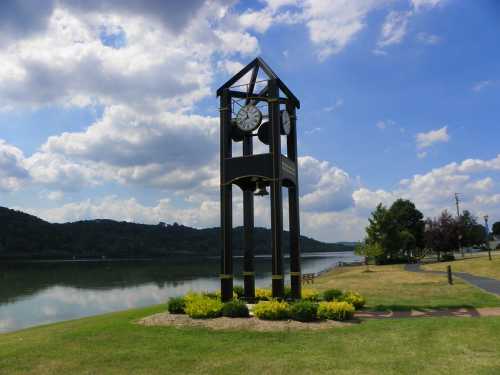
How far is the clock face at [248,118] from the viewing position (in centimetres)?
1678

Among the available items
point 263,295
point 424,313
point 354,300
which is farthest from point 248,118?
point 424,313

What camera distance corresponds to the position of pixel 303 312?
44.2ft

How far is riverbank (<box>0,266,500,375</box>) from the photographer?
916cm

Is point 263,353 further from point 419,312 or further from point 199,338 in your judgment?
point 419,312

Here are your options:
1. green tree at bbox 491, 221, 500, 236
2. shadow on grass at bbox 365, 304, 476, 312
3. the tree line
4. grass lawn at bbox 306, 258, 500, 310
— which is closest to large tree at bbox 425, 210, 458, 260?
the tree line

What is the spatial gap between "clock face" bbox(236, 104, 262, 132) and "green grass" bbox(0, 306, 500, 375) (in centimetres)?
762

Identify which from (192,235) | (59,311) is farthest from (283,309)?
(192,235)

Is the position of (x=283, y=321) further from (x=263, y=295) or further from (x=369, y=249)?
(x=369, y=249)

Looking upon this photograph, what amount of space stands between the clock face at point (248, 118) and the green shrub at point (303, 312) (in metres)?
6.71

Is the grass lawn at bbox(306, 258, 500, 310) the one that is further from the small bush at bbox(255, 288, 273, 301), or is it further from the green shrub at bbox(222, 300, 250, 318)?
the green shrub at bbox(222, 300, 250, 318)

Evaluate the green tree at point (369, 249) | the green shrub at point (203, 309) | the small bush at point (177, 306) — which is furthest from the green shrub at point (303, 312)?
the green tree at point (369, 249)

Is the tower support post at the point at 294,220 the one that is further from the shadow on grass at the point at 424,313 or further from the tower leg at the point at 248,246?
the shadow on grass at the point at 424,313

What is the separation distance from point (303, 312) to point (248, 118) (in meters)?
7.36

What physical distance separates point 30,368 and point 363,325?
27.9 feet
